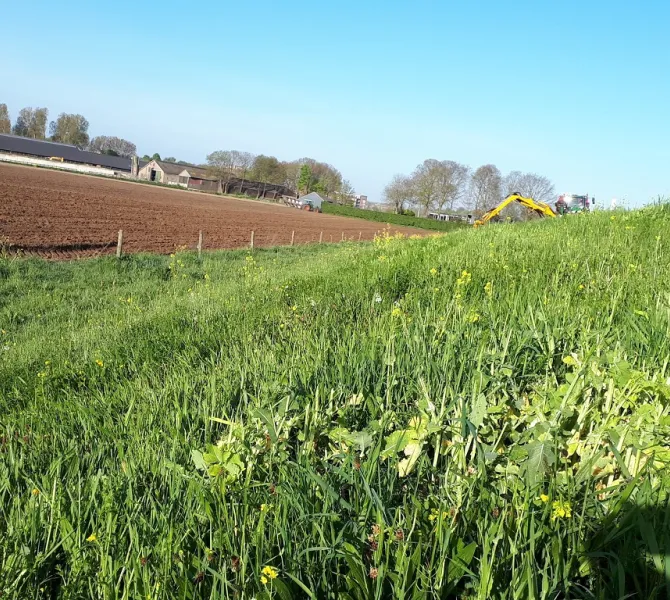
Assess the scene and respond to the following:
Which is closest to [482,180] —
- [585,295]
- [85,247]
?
[85,247]

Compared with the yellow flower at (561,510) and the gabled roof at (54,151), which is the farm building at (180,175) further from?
the yellow flower at (561,510)

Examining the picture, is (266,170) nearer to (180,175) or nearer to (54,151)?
(180,175)

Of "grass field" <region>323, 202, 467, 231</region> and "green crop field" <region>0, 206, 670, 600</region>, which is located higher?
"grass field" <region>323, 202, 467, 231</region>

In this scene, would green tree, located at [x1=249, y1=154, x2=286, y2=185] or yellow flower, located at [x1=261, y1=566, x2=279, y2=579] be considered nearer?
yellow flower, located at [x1=261, y1=566, x2=279, y2=579]

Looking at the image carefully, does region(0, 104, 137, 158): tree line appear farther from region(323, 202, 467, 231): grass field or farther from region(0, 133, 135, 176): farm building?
region(323, 202, 467, 231): grass field

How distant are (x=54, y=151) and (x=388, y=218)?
7622cm

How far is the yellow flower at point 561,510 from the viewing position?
1.65 meters

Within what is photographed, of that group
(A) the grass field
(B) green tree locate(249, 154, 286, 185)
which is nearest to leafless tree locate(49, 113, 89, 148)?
(B) green tree locate(249, 154, 286, 185)

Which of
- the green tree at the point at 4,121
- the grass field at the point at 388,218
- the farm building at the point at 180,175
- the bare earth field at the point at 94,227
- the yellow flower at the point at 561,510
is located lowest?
the bare earth field at the point at 94,227

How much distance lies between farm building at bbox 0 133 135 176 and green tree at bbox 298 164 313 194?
41.0 meters

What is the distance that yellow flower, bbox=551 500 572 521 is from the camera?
65.1 inches

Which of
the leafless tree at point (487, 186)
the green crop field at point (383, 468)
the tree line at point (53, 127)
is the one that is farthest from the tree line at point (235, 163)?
the green crop field at point (383, 468)

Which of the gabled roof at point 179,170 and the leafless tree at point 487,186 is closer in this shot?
the leafless tree at point 487,186

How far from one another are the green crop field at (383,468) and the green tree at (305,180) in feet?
432
